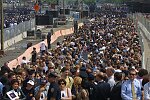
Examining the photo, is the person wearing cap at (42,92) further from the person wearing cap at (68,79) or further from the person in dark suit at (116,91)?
the person in dark suit at (116,91)

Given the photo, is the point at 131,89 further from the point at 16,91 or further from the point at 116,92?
the point at 16,91

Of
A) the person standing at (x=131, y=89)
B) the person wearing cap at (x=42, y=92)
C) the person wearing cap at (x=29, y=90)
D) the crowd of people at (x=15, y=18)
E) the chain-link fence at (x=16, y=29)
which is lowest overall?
the crowd of people at (x=15, y=18)

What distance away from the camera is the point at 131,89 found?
35.8 ft

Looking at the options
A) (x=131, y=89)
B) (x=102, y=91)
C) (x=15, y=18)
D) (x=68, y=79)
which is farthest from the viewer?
(x=15, y=18)

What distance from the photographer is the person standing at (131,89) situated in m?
10.9

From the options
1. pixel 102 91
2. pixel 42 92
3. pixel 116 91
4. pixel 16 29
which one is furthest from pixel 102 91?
pixel 16 29

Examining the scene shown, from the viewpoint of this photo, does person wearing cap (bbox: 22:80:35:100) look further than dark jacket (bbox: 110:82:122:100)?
Yes

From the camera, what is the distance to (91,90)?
12445 millimetres

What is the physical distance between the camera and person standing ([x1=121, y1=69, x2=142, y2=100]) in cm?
1094

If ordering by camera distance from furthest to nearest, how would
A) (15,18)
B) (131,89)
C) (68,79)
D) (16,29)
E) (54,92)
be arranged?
1. (15,18)
2. (16,29)
3. (68,79)
4. (54,92)
5. (131,89)

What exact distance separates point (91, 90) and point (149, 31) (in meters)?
24.8

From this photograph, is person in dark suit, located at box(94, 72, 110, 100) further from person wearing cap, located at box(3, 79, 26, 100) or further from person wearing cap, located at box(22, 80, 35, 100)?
person wearing cap, located at box(3, 79, 26, 100)

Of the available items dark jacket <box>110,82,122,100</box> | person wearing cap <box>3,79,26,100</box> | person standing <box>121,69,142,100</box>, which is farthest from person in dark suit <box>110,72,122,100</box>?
person wearing cap <box>3,79,26,100</box>

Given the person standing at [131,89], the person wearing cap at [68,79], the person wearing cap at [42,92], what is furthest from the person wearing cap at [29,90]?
the person standing at [131,89]
